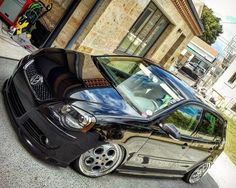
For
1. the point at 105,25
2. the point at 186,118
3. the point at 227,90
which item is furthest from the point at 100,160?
the point at 227,90

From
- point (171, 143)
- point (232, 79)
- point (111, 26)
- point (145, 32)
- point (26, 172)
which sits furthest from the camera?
point (232, 79)

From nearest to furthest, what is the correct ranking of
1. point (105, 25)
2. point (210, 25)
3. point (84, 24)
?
1. point (84, 24)
2. point (105, 25)
3. point (210, 25)

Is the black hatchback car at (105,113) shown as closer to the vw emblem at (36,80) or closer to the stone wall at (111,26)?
the vw emblem at (36,80)

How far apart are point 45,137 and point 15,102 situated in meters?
0.76

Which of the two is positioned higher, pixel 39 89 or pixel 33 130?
pixel 39 89

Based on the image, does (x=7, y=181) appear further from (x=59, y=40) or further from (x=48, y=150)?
(x=59, y=40)

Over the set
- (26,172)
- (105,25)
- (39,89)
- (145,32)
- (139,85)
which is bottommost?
(26,172)

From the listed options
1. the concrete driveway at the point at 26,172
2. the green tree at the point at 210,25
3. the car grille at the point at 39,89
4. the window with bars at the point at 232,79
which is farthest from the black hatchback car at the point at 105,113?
the green tree at the point at 210,25

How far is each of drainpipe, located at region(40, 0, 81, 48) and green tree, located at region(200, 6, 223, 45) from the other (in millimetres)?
45825

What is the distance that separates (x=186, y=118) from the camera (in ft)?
16.0

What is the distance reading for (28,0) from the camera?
25.7ft

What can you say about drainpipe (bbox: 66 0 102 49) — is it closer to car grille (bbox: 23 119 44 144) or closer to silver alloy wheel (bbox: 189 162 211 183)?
silver alloy wheel (bbox: 189 162 211 183)

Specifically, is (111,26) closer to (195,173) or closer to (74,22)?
(74,22)

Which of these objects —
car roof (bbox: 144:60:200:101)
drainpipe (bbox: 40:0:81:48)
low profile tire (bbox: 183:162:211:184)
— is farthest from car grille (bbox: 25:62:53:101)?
drainpipe (bbox: 40:0:81:48)
